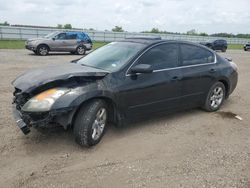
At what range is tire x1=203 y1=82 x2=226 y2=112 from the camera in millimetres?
6376

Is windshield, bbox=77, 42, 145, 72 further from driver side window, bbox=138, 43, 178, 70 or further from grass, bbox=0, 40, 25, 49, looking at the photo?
grass, bbox=0, 40, 25, 49

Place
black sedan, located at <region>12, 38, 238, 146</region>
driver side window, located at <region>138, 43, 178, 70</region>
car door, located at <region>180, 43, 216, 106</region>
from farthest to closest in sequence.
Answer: car door, located at <region>180, 43, 216, 106</region>
driver side window, located at <region>138, 43, 178, 70</region>
black sedan, located at <region>12, 38, 238, 146</region>

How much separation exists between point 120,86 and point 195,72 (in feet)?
6.40

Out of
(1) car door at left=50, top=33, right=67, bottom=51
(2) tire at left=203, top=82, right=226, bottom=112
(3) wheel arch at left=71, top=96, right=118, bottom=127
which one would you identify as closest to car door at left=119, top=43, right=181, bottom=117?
(3) wheel arch at left=71, top=96, right=118, bottom=127

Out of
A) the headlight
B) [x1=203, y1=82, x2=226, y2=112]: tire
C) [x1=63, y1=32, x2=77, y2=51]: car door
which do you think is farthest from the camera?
[x1=63, y1=32, x2=77, y2=51]: car door

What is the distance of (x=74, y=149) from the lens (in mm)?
4340

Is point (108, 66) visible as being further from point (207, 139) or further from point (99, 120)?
point (207, 139)

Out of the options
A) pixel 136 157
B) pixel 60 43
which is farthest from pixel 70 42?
pixel 136 157

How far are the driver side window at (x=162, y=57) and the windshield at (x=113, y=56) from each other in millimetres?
192

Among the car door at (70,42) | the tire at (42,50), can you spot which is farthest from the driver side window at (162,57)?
the car door at (70,42)

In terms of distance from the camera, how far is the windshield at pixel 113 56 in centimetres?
498

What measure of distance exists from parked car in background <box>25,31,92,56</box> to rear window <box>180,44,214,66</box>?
14537 mm

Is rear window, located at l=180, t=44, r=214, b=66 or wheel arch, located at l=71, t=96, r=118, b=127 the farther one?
rear window, located at l=180, t=44, r=214, b=66

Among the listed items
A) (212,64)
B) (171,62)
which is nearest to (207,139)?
(171,62)
